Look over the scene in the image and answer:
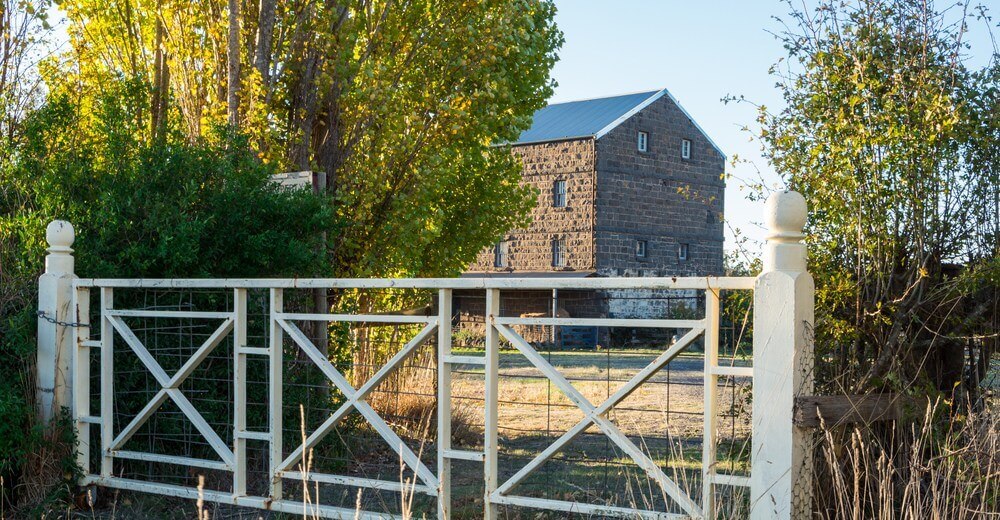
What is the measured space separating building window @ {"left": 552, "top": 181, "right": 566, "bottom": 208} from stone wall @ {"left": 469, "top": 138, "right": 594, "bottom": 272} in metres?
→ 0.11

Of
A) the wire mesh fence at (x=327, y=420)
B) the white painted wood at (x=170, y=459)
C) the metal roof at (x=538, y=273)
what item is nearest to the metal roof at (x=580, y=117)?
the metal roof at (x=538, y=273)

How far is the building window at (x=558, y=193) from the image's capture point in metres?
32.1

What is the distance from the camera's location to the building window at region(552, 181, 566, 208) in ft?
105

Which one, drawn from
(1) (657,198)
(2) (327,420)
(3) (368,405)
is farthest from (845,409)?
(1) (657,198)

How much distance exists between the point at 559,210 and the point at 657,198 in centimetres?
349

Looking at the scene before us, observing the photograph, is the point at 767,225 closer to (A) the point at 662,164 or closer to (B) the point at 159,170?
(B) the point at 159,170

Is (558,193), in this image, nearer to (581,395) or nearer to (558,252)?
(558,252)

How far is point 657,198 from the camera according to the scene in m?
33.3

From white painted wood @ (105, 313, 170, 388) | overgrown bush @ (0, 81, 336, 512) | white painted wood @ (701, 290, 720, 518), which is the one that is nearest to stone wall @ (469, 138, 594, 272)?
overgrown bush @ (0, 81, 336, 512)

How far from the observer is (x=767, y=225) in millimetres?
4293

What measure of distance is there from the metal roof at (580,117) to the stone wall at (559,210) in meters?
0.39

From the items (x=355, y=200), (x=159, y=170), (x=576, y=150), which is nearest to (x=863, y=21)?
(x=159, y=170)

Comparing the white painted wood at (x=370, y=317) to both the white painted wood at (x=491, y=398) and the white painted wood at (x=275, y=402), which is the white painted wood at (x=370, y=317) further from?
the white painted wood at (x=491, y=398)

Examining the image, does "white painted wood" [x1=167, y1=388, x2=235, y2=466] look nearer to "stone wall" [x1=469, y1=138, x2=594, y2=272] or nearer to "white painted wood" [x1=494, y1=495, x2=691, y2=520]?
"white painted wood" [x1=494, y1=495, x2=691, y2=520]
